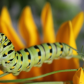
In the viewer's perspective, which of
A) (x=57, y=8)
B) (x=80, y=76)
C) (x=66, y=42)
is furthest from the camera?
(x=57, y=8)

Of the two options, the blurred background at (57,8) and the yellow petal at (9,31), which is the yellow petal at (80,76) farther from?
the blurred background at (57,8)

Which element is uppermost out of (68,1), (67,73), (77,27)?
(68,1)

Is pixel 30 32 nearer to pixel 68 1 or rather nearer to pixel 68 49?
pixel 68 49

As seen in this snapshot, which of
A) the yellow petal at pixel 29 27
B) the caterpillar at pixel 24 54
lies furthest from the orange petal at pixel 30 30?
the caterpillar at pixel 24 54

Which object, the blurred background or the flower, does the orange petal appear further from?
the blurred background

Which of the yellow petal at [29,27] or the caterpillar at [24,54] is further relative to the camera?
the yellow petal at [29,27]

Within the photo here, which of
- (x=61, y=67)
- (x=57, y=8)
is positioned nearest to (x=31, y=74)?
(x=61, y=67)

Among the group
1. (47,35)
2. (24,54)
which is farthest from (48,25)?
(24,54)

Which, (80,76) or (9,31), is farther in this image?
(9,31)

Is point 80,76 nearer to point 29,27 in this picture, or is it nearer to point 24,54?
point 24,54
